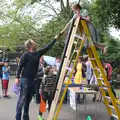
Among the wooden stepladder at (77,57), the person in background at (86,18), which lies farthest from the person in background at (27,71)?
the person in background at (86,18)

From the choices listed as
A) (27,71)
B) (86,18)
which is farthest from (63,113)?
(86,18)

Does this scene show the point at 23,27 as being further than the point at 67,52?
Yes

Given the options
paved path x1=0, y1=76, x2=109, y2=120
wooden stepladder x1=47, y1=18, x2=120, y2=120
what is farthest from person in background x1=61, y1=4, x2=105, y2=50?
paved path x1=0, y1=76, x2=109, y2=120

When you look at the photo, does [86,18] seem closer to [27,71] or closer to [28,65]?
[28,65]

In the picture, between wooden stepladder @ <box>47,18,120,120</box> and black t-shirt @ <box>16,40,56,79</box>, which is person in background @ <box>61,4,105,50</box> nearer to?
wooden stepladder @ <box>47,18,120,120</box>

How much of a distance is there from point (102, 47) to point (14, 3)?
26609 millimetres

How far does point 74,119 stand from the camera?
9508 mm

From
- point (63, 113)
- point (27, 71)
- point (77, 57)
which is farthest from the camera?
point (63, 113)

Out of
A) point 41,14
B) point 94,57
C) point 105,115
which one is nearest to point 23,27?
point 41,14

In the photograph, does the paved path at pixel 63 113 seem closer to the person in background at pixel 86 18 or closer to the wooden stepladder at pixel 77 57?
the wooden stepladder at pixel 77 57

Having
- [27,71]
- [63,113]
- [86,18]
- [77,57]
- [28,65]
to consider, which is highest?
[86,18]

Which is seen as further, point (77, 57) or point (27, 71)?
Answer: point (27, 71)

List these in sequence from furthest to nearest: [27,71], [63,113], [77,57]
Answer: [63,113] < [27,71] < [77,57]

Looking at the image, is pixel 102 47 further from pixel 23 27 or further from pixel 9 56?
pixel 9 56
